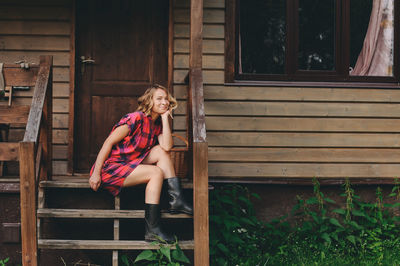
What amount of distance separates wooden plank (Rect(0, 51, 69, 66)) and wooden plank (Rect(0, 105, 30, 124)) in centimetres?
118

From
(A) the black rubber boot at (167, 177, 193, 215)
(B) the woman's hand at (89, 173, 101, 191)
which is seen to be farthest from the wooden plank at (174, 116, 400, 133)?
(B) the woman's hand at (89, 173, 101, 191)

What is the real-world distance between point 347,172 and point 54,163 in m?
3.22

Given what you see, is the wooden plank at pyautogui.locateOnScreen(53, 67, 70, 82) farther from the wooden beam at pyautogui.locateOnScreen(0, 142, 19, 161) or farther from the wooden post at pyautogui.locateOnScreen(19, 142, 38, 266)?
the wooden post at pyautogui.locateOnScreen(19, 142, 38, 266)

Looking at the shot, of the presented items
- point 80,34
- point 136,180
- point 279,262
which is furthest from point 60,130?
point 279,262

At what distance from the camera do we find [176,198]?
12.5 ft

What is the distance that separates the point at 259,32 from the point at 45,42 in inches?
93.6

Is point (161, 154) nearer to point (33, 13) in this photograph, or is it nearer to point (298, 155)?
point (298, 155)

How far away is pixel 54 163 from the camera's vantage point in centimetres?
509

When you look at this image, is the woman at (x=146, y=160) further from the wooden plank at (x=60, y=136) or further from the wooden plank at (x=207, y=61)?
the wooden plank at (x=60, y=136)

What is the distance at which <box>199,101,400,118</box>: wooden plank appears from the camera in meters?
5.07

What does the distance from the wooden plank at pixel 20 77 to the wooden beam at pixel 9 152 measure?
0.57m

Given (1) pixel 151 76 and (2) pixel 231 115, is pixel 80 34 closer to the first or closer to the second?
(1) pixel 151 76

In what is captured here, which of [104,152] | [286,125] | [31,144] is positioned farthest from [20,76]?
[286,125]

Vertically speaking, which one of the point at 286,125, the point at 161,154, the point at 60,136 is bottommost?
the point at 161,154
